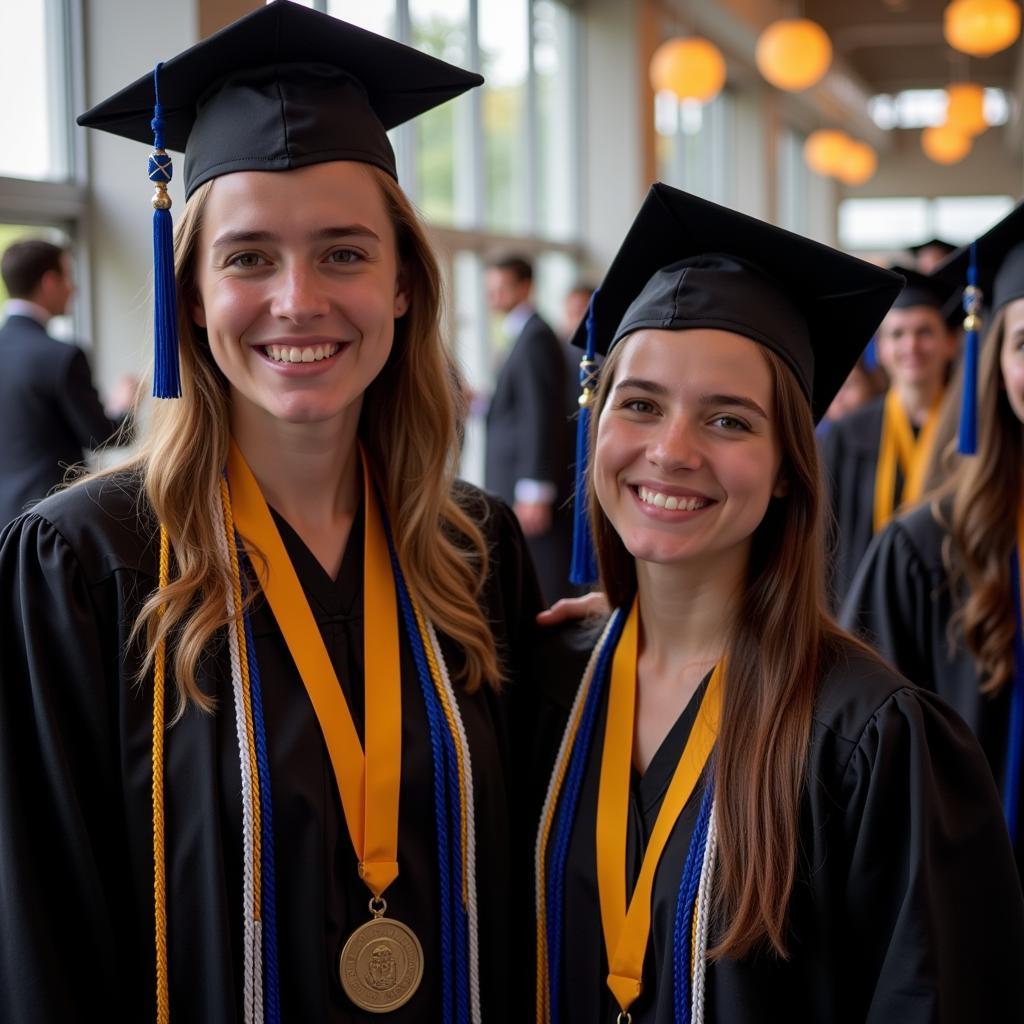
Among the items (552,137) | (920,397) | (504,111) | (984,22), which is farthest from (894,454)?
(552,137)

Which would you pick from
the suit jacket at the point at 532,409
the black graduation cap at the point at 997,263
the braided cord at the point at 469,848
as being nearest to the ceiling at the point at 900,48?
the suit jacket at the point at 532,409

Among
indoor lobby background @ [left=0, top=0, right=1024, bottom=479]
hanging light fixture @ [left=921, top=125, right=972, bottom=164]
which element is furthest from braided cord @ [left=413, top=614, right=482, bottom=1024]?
hanging light fixture @ [left=921, top=125, right=972, bottom=164]

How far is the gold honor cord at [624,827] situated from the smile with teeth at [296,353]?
2.19ft

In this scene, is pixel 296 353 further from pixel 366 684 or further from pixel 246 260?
pixel 366 684

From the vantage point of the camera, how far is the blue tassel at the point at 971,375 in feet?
8.44

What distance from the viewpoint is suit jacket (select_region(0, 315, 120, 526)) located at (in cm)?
445

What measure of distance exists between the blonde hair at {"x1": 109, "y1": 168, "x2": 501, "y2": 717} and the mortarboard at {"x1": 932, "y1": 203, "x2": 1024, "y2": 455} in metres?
1.08

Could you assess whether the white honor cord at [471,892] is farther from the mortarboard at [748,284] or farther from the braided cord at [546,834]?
the mortarboard at [748,284]

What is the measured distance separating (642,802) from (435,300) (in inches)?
32.8

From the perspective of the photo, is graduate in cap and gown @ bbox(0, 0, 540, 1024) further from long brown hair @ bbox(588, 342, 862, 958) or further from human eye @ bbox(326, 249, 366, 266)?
long brown hair @ bbox(588, 342, 862, 958)

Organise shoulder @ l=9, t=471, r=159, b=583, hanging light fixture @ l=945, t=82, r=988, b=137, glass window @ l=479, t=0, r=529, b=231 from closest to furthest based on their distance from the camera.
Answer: shoulder @ l=9, t=471, r=159, b=583 → glass window @ l=479, t=0, r=529, b=231 → hanging light fixture @ l=945, t=82, r=988, b=137

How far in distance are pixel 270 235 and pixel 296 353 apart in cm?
16

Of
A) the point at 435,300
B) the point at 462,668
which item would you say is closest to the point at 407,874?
the point at 462,668

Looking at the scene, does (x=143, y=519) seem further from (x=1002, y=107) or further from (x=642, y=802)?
(x=1002, y=107)
